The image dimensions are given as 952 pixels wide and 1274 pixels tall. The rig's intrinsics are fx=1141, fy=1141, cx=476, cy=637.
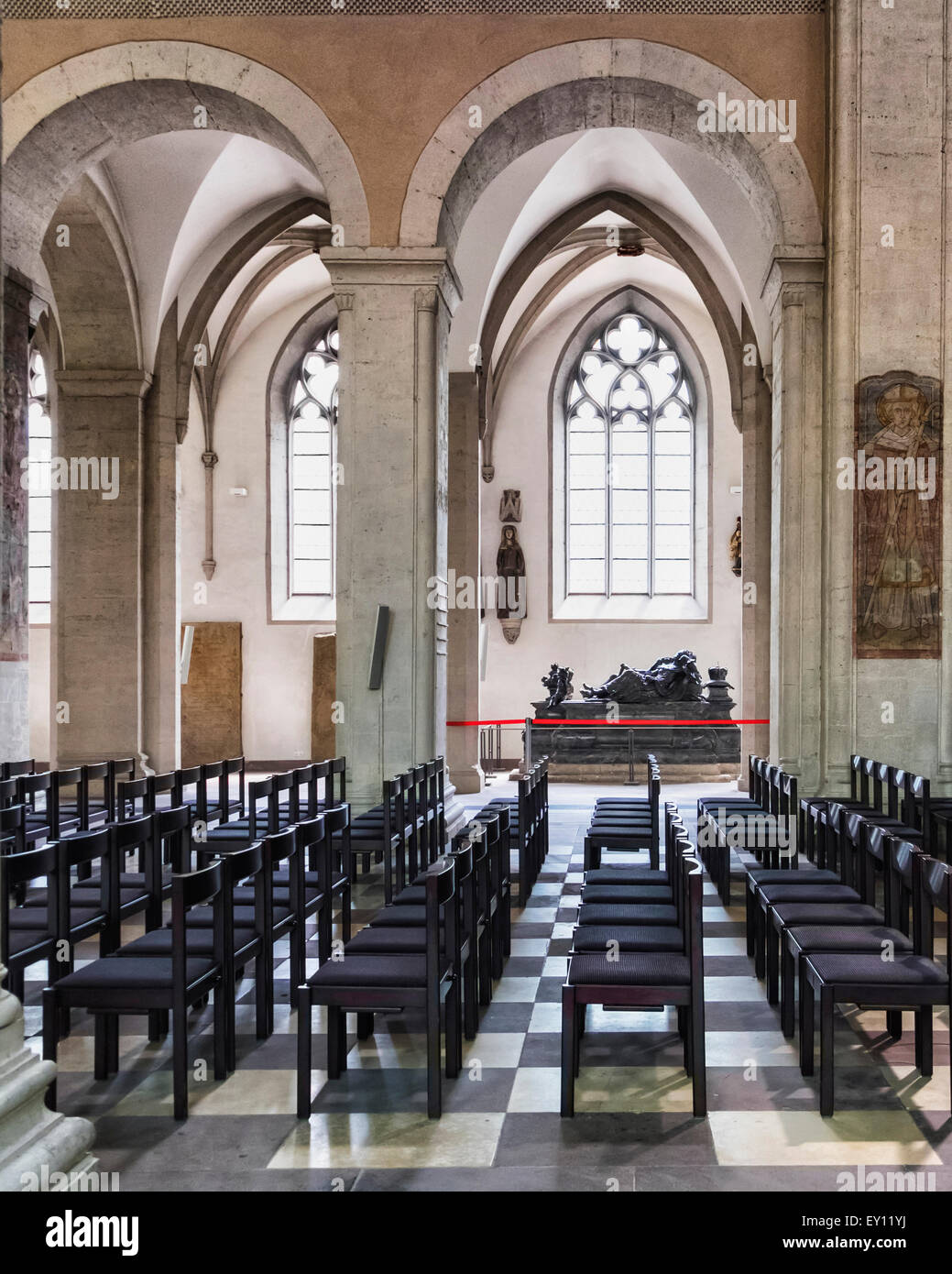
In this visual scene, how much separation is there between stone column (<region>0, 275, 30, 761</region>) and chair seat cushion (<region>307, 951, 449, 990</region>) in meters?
6.50

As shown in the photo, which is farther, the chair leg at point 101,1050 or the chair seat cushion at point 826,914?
the chair seat cushion at point 826,914

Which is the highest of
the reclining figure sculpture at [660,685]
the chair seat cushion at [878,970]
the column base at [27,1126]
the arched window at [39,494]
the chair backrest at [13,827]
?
the arched window at [39,494]

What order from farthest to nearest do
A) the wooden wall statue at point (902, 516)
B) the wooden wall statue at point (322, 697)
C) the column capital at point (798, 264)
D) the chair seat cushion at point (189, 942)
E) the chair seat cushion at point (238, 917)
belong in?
the wooden wall statue at point (322, 697)
the column capital at point (798, 264)
the wooden wall statue at point (902, 516)
the chair seat cushion at point (238, 917)
the chair seat cushion at point (189, 942)

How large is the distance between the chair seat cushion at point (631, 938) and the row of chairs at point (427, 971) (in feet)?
1.54

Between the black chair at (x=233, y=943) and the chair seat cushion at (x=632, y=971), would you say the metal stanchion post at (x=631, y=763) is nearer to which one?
the black chair at (x=233, y=943)

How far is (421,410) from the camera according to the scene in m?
9.18

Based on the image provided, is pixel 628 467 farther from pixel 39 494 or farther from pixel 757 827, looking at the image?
pixel 757 827

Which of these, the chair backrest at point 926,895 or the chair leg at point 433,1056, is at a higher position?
the chair backrest at point 926,895

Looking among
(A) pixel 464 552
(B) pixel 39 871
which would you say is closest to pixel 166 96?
(A) pixel 464 552

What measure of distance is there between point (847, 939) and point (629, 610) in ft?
50.8

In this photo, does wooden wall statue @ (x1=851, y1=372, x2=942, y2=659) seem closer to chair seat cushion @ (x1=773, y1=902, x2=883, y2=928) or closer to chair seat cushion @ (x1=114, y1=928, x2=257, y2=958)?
chair seat cushion @ (x1=773, y1=902, x2=883, y2=928)

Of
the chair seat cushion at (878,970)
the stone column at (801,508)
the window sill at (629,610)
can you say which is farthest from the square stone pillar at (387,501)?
the window sill at (629,610)

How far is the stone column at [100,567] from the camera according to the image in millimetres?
13125
